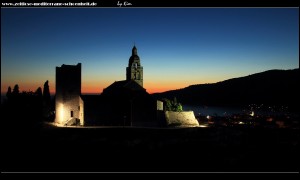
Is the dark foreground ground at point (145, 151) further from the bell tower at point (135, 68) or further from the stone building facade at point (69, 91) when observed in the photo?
the bell tower at point (135, 68)

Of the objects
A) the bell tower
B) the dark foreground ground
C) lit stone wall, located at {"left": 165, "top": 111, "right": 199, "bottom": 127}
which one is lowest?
the dark foreground ground

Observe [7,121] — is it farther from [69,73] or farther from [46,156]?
[46,156]

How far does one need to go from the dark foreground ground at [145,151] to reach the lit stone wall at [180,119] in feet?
14.0

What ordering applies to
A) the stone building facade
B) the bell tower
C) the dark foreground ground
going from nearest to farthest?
1. the dark foreground ground
2. the stone building facade
3. the bell tower

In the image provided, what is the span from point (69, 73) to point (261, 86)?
5943 inches

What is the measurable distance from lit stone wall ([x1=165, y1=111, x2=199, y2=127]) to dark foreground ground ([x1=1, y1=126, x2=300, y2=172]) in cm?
426

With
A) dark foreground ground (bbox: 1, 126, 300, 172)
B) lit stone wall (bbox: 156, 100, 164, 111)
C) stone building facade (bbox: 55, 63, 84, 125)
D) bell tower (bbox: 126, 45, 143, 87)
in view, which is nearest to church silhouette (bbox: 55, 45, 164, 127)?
stone building facade (bbox: 55, 63, 84, 125)

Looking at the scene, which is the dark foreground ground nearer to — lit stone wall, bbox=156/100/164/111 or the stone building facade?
the stone building facade

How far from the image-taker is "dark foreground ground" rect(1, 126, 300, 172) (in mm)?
32812

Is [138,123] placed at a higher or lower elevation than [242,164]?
higher

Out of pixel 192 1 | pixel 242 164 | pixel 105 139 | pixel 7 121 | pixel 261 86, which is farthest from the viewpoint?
pixel 261 86

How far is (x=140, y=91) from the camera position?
50.8 m

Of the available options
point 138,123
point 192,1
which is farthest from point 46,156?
point 192,1

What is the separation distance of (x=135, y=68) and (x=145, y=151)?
27.3 m
